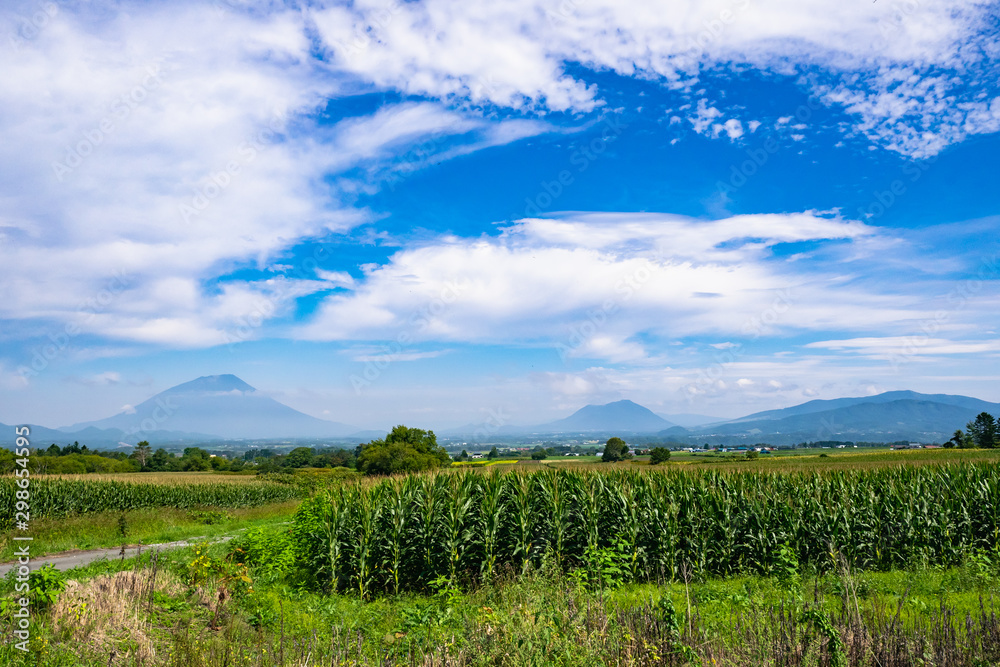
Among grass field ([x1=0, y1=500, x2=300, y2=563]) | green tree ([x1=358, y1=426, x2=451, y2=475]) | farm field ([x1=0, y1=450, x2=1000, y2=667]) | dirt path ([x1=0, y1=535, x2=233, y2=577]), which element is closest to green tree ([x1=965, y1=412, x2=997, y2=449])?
green tree ([x1=358, y1=426, x2=451, y2=475])

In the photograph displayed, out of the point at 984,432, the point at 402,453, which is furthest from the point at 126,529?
the point at 984,432

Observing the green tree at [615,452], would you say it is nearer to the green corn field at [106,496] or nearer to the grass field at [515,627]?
the green corn field at [106,496]

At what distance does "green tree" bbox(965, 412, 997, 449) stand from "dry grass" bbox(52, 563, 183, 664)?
338 ft

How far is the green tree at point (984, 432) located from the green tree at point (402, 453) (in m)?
79.3

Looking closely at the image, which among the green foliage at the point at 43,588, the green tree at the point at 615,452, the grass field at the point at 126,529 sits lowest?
the green tree at the point at 615,452

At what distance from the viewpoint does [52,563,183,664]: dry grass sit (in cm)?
694

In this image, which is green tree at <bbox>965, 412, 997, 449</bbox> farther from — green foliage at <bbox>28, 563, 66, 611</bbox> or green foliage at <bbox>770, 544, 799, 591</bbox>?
green foliage at <bbox>28, 563, 66, 611</bbox>

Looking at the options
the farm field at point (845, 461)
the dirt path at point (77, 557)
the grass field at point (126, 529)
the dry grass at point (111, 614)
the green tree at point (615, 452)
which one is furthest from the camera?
the green tree at point (615, 452)

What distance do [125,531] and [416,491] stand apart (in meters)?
17.8

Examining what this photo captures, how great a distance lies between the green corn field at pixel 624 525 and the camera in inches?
496

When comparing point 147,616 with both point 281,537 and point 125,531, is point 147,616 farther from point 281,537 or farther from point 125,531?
point 125,531

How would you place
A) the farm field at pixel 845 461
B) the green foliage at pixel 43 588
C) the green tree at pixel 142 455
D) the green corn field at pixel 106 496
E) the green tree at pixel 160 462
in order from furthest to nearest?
the green tree at pixel 142 455 → the green tree at pixel 160 462 → the green corn field at pixel 106 496 → the farm field at pixel 845 461 → the green foliage at pixel 43 588

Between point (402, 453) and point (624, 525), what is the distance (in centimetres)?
5076

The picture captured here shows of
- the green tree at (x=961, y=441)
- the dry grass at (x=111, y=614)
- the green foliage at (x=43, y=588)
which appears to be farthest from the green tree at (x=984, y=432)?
the green foliage at (x=43, y=588)
